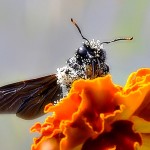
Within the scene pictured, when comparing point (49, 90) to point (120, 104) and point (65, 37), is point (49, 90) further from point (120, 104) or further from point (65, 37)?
point (65, 37)

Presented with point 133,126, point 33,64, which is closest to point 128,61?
point 33,64

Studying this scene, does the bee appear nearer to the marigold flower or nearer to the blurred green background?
the marigold flower

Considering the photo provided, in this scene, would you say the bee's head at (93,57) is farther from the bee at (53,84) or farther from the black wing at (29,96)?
the black wing at (29,96)

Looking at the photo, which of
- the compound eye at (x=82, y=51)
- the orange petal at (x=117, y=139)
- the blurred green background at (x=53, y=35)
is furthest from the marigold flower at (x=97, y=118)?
the blurred green background at (x=53, y=35)

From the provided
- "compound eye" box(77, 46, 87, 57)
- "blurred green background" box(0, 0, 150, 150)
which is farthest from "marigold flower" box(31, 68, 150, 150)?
"blurred green background" box(0, 0, 150, 150)

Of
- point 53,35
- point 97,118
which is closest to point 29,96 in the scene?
point 97,118

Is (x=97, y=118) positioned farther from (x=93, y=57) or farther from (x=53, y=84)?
(x=53, y=84)

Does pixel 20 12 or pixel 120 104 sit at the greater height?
pixel 20 12
